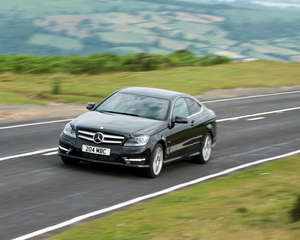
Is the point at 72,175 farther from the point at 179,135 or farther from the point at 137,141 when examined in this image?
the point at 179,135

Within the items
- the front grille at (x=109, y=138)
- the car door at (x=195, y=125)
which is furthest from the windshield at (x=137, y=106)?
the front grille at (x=109, y=138)

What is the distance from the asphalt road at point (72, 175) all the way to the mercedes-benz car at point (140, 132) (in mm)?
359

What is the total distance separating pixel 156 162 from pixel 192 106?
2.10 m

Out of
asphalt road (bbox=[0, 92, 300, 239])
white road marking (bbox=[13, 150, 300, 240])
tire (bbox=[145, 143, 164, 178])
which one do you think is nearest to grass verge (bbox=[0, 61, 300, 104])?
asphalt road (bbox=[0, 92, 300, 239])

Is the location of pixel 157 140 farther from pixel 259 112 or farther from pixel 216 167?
pixel 259 112

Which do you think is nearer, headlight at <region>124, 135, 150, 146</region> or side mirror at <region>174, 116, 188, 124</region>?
headlight at <region>124, 135, 150, 146</region>

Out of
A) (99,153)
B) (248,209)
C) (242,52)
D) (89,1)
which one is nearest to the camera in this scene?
(248,209)

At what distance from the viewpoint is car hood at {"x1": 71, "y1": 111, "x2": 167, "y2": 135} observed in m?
9.33

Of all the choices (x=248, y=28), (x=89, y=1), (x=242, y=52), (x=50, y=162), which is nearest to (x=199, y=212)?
(x=50, y=162)

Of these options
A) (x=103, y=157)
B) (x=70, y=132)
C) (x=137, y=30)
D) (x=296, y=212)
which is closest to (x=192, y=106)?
(x=103, y=157)

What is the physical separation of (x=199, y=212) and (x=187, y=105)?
4.52 m

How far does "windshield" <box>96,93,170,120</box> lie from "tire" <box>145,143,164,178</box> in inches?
27.1

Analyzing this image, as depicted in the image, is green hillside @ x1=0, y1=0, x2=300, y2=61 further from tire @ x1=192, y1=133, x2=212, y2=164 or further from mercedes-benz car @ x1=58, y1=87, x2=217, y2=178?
mercedes-benz car @ x1=58, y1=87, x2=217, y2=178

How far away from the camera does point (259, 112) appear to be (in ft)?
71.3
